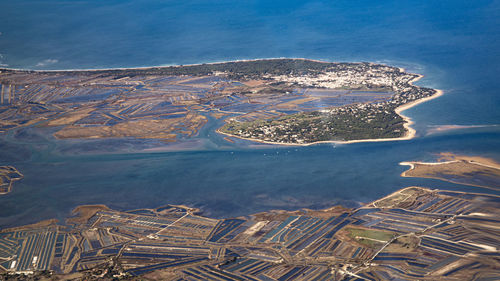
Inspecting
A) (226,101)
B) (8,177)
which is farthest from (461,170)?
(8,177)

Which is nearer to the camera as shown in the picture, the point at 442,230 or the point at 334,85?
the point at 442,230

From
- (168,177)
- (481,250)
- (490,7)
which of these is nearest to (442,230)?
(481,250)

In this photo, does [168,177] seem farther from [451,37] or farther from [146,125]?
[451,37]

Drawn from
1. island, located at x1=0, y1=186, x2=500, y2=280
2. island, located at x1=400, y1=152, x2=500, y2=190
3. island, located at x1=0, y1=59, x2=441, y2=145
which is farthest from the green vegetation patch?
island, located at x1=0, y1=186, x2=500, y2=280

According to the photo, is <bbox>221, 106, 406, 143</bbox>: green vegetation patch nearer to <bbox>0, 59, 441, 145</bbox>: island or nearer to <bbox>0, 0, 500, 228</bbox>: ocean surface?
<bbox>0, 59, 441, 145</bbox>: island

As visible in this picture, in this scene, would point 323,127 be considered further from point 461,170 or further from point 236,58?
point 236,58

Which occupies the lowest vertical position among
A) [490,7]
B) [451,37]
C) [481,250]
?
[481,250]

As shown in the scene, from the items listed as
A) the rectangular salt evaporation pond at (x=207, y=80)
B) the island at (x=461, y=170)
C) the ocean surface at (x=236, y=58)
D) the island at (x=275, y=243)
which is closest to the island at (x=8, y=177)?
the ocean surface at (x=236, y=58)
